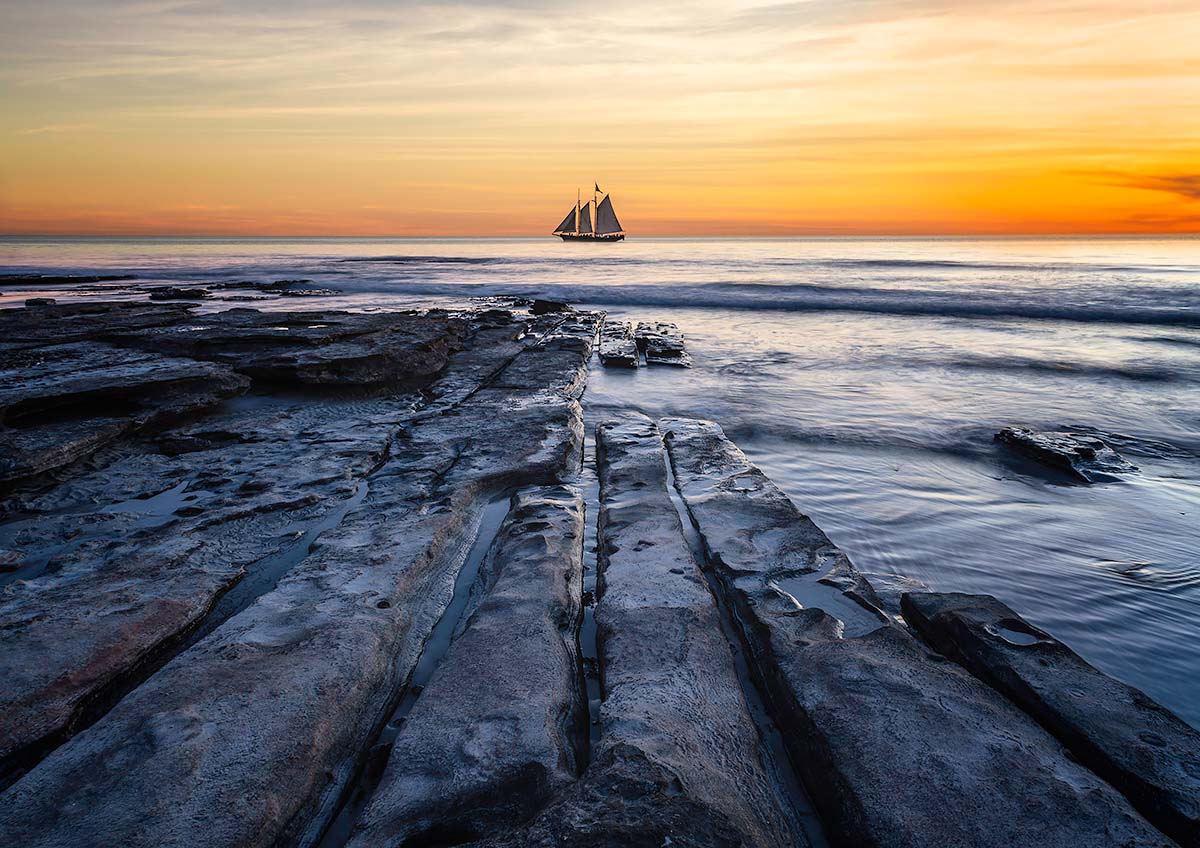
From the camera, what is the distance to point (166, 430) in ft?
15.3

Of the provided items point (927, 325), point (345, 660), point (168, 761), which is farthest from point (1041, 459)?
point (927, 325)

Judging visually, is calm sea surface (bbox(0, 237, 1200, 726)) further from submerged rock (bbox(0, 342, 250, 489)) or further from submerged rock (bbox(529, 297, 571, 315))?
submerged rock (bbox(0, 342, 250, 489))

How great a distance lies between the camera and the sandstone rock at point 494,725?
148 centimetres

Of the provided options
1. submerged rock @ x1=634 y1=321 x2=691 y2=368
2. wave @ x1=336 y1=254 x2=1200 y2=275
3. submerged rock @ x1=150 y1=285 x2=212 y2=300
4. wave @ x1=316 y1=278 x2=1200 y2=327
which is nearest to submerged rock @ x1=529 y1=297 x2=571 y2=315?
submerged rock @ x1=634 y1=321 x2=691 y2=368

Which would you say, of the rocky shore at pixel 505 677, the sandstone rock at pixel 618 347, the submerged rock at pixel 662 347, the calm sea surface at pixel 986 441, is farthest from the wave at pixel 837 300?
the rocky shore at pixel 505 677

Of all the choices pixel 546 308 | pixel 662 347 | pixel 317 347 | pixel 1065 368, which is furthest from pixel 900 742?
pixel 546 308

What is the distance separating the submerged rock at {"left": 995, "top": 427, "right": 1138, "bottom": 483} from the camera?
177 inches

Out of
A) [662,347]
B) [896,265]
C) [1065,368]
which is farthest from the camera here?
[896,265]

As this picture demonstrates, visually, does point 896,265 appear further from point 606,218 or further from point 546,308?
point 606,218

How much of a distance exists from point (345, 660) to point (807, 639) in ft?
5.02

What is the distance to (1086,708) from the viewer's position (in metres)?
1.77

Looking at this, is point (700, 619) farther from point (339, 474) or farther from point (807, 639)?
point (339, 474)

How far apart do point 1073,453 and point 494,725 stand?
486cm

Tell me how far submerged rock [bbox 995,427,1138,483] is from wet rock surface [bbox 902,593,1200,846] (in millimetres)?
2950
